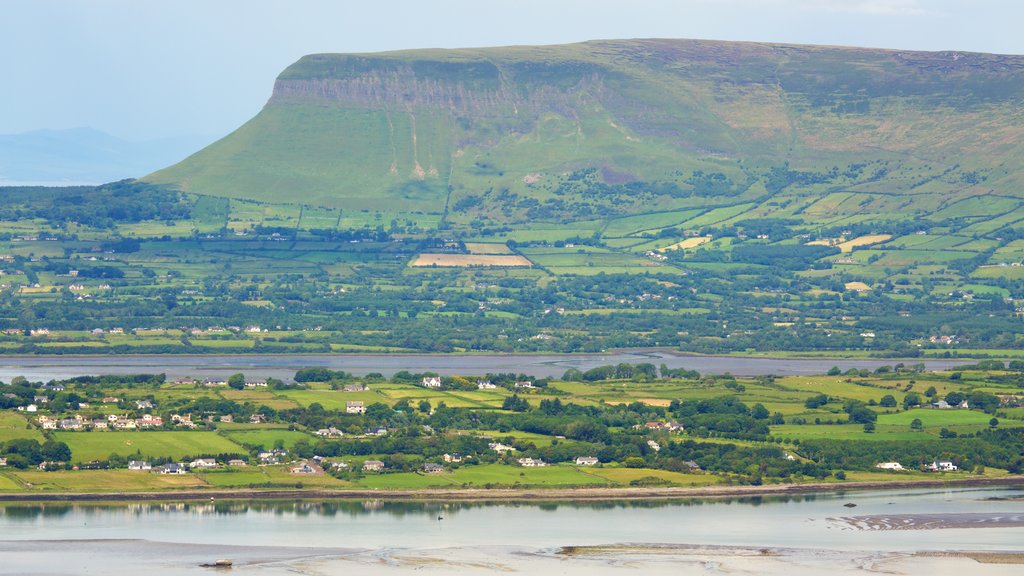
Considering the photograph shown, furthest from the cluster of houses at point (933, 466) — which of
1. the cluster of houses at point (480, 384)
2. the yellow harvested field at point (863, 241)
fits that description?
the yellow harvested field at point (863, 241)

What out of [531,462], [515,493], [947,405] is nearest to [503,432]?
[531,462]

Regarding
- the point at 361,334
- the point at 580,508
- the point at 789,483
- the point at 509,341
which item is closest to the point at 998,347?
the point at 509,341

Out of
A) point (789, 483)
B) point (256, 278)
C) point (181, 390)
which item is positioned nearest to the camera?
point (789, 483)

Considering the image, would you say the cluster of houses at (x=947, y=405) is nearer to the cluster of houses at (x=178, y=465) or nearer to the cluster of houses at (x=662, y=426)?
the cluster of houses at (x=662, y=426)

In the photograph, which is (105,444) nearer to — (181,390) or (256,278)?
(181,390)

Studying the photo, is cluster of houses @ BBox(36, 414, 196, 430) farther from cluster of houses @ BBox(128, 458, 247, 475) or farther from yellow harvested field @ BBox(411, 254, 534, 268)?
yellow harvested field @ BBox(411, 254, 534, 268)
